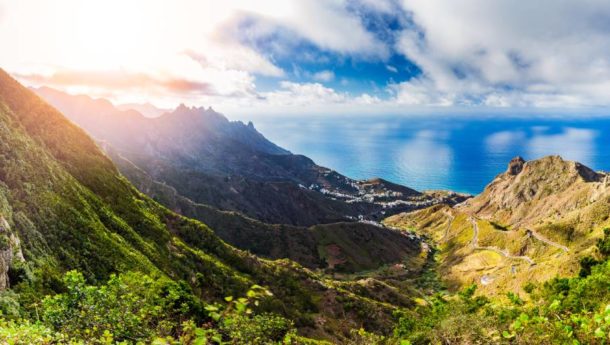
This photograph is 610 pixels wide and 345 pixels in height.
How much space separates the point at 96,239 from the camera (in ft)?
131

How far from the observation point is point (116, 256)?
3997cm

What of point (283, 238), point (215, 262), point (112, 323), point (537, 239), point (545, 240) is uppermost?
point (545, 240)

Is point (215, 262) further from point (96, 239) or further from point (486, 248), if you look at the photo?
point (486, 248)

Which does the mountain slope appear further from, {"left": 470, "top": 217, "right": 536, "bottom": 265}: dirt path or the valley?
{"left": 470, "top": 217, "right": 536, "bottom": 265}: dirt path

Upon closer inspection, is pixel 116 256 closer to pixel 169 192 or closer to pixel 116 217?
pixel 116 217

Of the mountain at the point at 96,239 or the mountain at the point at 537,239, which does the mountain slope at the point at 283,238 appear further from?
the mountain at the point at 96,239

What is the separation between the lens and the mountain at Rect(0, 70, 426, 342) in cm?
2991

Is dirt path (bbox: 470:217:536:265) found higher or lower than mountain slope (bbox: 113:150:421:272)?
higher

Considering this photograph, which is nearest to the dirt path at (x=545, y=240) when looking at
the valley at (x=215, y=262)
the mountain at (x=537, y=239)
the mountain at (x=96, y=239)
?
the mountain at (x=537, y=239)

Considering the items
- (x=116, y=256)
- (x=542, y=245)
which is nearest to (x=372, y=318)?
(x=116, y=256)

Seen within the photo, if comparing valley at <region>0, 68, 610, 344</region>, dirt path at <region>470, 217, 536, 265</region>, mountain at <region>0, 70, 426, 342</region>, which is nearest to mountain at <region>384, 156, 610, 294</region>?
dirt path at <region>470, 217, 536, 265</region>

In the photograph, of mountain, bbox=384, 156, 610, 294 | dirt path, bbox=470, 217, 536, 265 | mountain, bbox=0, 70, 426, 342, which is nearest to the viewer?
mountain, bbox=0, 70, 426, 342

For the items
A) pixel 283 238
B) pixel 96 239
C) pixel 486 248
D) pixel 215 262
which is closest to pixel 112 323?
pixel 96 239

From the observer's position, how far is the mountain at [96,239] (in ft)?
98.1
